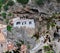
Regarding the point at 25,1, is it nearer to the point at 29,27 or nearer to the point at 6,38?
the point at 29,27

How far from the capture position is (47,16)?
108ft

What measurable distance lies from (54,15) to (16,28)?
3467mm

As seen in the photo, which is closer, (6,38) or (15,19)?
(6,38)

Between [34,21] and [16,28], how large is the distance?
70.2 inches

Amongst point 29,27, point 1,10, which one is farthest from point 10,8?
point 29,27

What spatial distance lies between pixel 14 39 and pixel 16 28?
1567 mm

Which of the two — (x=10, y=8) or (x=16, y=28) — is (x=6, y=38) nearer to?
(x=16, y=28)

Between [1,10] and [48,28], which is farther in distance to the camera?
[1,10]

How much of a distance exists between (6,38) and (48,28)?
11.8 feet

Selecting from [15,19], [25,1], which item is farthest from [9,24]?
[25,1]

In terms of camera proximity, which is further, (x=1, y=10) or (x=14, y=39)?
(x=1, y=10)

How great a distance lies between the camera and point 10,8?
1347 inches

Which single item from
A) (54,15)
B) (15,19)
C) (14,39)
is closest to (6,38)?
(14,39)

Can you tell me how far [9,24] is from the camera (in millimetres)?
32406
